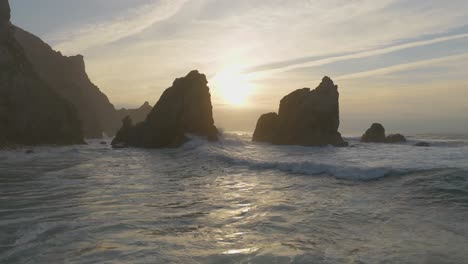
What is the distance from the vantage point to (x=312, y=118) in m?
51.3

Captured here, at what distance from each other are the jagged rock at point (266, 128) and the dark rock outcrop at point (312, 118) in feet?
7.83

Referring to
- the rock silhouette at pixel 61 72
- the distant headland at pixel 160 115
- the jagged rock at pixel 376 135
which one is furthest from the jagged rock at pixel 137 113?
the jagged rock at pixel 376 135

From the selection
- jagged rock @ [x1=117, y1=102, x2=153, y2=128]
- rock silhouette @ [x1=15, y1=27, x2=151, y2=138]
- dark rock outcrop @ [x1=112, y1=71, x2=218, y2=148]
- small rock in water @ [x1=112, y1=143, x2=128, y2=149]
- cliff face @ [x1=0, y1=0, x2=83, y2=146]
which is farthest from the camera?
jagged rock @ [x1=117, y1=102, x2=153, y2=128]

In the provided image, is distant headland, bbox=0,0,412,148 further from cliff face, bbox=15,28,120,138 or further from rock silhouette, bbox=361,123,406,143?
cliff face, bbox=15,28,120,138

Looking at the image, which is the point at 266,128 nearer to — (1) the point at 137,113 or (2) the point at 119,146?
(2) the point at 119,146

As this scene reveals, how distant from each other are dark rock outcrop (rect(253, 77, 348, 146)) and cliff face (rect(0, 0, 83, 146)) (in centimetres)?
3321

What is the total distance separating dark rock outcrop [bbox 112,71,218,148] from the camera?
163ft

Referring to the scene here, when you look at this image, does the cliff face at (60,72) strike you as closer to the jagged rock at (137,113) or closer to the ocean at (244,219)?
the jagged rock at (137,113)

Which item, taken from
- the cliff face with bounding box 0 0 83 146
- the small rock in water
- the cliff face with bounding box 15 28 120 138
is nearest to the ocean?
the small rock in water

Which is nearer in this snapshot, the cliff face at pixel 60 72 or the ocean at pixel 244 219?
the ocean at pixel 244 219

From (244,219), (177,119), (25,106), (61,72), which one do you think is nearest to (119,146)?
(177,119)

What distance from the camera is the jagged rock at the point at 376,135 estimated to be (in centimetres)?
5959

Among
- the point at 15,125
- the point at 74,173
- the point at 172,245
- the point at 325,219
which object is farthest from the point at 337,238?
the point at 15,125

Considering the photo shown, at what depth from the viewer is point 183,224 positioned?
8367mm
